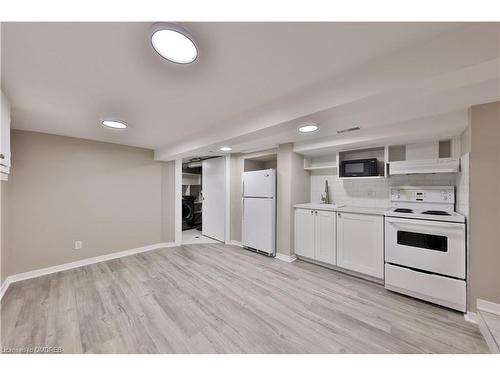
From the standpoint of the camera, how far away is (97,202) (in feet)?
10.2

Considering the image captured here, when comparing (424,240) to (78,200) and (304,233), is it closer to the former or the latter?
(304,233)

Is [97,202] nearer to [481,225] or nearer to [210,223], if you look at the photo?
[210,223]

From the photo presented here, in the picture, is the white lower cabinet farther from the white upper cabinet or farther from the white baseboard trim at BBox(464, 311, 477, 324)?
the white upper cabinet

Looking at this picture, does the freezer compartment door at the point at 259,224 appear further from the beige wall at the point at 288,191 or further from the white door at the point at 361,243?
the white door at the point at 361,243

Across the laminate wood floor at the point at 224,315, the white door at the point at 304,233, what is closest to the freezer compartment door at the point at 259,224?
the white door at the point at 304,233

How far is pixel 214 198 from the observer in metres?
4.47

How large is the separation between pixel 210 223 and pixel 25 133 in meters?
3.37

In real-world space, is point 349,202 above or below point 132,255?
above

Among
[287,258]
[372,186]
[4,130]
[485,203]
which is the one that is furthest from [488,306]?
[4,130]

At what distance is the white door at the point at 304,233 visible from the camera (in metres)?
2.94

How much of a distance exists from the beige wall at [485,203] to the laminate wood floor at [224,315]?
0.41 metres

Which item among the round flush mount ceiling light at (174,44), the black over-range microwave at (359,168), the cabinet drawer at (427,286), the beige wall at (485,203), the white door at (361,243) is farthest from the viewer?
the black over-range microwave at (359,168)

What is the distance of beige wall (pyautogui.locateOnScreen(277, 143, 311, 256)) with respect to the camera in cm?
312
